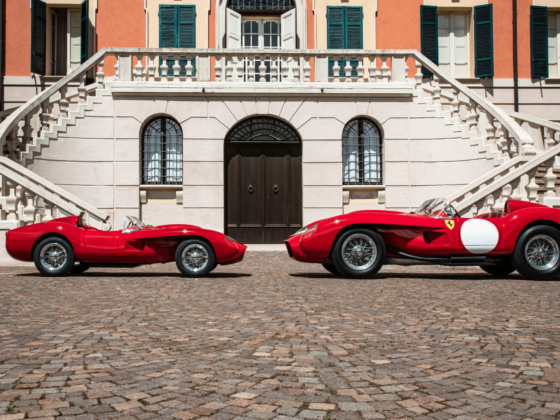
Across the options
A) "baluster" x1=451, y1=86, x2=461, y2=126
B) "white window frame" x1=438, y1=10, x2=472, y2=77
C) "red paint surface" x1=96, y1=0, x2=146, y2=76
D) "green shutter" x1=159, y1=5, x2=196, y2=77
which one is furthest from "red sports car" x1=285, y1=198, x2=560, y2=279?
"red paint surface" x1=96, y1=0, x2=146, y2=76

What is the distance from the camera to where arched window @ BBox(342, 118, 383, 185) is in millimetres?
16547

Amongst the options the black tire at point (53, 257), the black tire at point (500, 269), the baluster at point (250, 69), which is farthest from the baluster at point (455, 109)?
the black tire at point (53, 257)

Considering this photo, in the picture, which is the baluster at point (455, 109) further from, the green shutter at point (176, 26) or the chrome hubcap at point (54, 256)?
the chrome hubcap at point (54, 256)

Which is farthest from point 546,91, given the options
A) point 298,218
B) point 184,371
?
point 184,371

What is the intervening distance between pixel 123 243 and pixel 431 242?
15.2 feet

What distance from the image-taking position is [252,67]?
16.8m

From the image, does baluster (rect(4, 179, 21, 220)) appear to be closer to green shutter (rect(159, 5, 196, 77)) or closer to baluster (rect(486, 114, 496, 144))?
green shutter (rect(159, 5, 196, 77))

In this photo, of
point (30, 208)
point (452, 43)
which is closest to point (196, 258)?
point (30, 208)

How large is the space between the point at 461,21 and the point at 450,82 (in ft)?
15.8

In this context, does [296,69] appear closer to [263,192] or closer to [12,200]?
[263,192]

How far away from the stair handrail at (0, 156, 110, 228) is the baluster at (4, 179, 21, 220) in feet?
0.52

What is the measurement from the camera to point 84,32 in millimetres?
18672

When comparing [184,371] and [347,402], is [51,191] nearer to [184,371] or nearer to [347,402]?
[184,371]

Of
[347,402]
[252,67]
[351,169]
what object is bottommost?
[347,402]
